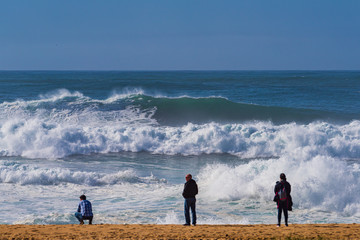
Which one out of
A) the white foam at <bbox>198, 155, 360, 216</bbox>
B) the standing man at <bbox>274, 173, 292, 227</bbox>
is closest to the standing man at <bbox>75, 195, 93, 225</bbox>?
the standing man at <bbox>274, 173, 292, 227</bbox>

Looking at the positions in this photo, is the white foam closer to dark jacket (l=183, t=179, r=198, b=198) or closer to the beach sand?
the beach sand

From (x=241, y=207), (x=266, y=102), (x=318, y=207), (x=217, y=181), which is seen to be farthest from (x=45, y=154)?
(x=266, y=102)

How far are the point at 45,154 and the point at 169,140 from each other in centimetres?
569

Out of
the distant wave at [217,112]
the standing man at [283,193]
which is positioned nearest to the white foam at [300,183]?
the standing man at [283,193]

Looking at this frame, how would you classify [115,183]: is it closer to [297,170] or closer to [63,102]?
[297,170]

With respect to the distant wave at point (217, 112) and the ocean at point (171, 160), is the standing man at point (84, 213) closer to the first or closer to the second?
the ocean at point (171, 160)

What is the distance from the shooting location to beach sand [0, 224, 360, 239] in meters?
9.17

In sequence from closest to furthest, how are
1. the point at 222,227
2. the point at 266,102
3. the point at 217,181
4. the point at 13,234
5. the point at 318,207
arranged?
the point at 13,234
the point at 222,227
the point at 318,207
the point at 217,181
the point at 266,102

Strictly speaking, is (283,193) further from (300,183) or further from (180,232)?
Result: (300,183)

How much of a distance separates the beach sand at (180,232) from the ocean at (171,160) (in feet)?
5.13

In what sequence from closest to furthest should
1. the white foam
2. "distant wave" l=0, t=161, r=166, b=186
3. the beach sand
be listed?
the beach sand, the white foam, "distant wave" l=0, t=161, r=166, b=186

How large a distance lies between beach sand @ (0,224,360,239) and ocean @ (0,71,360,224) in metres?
1.56

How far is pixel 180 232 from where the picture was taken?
31.4 ft

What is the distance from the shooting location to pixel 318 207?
42.6 ft
